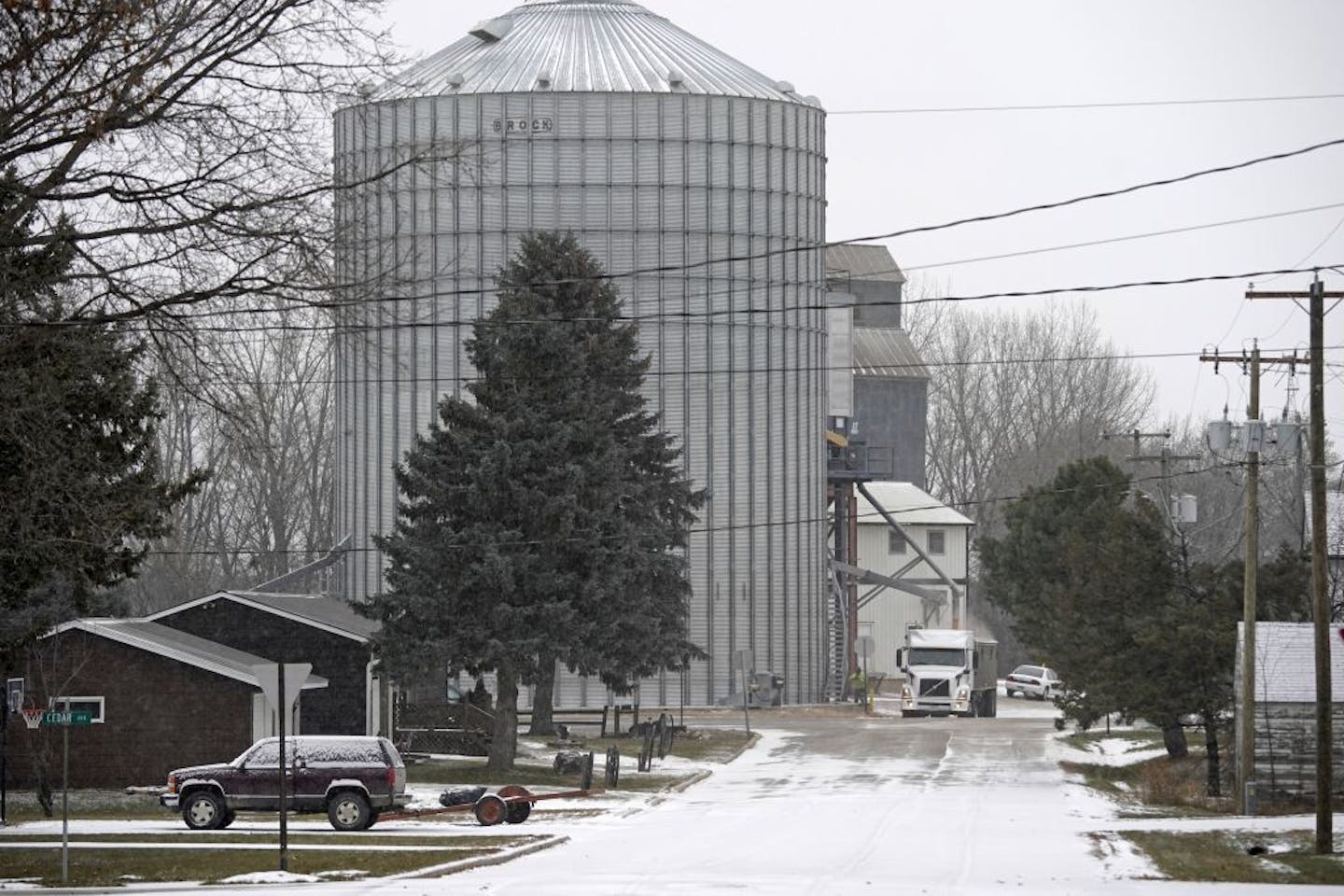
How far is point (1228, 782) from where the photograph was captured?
47.4 m

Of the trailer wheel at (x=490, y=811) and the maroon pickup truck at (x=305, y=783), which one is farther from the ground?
the maroon pickup truck at (x=305, y=783)

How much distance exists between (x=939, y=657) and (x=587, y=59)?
946 inches

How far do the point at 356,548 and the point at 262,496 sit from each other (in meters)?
17.2

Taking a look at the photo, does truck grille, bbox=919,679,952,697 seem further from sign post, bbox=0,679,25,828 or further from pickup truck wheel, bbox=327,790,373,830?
pickup truck wheel, bbox=327,790,373,830

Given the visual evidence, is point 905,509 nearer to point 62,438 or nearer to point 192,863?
point 192,863

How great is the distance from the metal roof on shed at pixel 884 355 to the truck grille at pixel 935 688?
105 ft

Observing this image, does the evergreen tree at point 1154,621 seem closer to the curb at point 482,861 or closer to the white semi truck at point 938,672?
the curb at point 482,861

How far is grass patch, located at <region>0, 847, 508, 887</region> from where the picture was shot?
25.3 metres

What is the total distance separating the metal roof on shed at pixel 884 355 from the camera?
107 metres

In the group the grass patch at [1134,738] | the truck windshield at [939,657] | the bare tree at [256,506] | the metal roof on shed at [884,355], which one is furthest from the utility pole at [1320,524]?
the metal roof on shed at [884,355]

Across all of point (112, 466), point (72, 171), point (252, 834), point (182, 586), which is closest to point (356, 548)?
point (182, 586)

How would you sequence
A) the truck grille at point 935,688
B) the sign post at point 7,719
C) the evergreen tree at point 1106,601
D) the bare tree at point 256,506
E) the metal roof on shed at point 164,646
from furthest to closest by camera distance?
the bare tree at point 256,506, the truck grille at point 935,688, the evergreen tree at point 1106,601, the metal roof on shed at point 164,646, the sign post at point 7,719

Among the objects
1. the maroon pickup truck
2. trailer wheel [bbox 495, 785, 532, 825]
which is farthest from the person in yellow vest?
the maroon pickup truck

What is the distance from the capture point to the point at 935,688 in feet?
249
